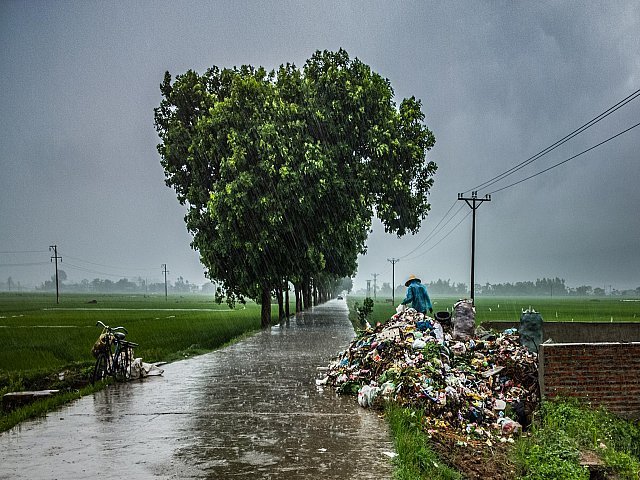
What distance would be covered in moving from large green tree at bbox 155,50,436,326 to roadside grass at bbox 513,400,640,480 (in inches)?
614

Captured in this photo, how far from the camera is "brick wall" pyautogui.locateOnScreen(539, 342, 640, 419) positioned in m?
10.1

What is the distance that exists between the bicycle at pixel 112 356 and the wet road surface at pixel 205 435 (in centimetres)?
49

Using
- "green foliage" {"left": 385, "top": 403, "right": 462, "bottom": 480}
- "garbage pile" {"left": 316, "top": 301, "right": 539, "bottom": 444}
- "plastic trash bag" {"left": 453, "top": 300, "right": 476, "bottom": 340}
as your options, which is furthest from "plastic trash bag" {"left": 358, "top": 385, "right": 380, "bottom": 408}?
"plastic trash bag" {"left": 453, "top": 300, "right": 476, "bottom": 340}

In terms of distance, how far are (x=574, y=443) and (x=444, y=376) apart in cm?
264

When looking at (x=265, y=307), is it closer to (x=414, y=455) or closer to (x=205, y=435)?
(x=205, y=435)

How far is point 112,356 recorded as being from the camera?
12.0 m

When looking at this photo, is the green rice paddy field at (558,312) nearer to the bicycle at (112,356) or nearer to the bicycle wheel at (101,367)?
the bicycle at (112,356)

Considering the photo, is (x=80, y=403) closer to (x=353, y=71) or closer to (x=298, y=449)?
(x=298, y=449)

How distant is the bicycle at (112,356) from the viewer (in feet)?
38.5

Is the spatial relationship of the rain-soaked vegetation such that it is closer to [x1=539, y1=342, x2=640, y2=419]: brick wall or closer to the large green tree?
the large green tree

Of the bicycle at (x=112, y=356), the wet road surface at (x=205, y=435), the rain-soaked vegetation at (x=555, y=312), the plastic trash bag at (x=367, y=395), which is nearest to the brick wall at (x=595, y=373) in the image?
the plastic trash bag at (x=367, y=395)

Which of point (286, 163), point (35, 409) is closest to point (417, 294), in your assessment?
point (35, 409)

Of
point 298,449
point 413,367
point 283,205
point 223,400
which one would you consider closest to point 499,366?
point 413,367

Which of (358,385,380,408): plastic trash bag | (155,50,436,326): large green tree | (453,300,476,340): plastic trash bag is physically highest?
(155,50,436,326): large green tree
